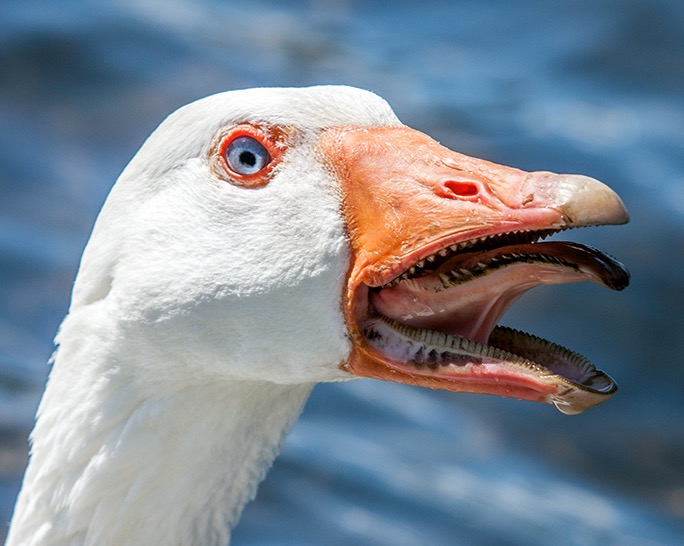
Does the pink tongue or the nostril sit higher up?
the nostril

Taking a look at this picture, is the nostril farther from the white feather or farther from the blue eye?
the blue eye

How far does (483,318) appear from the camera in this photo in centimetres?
396

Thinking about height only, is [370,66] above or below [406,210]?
above

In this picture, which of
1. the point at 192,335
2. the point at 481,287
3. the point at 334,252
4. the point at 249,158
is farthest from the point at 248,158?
the point at 481,287

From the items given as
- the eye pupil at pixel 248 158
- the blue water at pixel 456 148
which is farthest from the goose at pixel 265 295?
the blue water at pixel 456 148

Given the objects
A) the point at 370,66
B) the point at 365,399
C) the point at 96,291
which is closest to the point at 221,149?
the point at 96,291

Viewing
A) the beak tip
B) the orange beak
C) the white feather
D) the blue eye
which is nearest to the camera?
the beak tip

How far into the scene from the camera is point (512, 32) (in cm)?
1029

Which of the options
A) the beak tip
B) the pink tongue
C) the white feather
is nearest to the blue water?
the white feather

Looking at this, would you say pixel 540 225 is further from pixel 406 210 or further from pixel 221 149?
pixel 221 149

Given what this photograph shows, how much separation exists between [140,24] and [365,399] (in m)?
4.01

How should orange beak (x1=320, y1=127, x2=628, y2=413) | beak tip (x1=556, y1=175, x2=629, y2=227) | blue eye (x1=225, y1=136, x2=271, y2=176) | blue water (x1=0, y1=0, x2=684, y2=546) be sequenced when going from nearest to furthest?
beak tip (x1=556, y1=175, x2=629, y2=227) < orange beak (x1=320, y1=127, x2=628, y2=413) < blue eye (x1=225, y1=136, x2=271, y2=176) < blue water (x1=0, y1=0, x2=684, y2=546)

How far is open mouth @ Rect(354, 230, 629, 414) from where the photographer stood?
3711mm

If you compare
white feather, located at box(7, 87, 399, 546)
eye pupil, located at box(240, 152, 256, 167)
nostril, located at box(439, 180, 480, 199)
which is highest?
nostril, located at box(439, 180, 480, 199)
